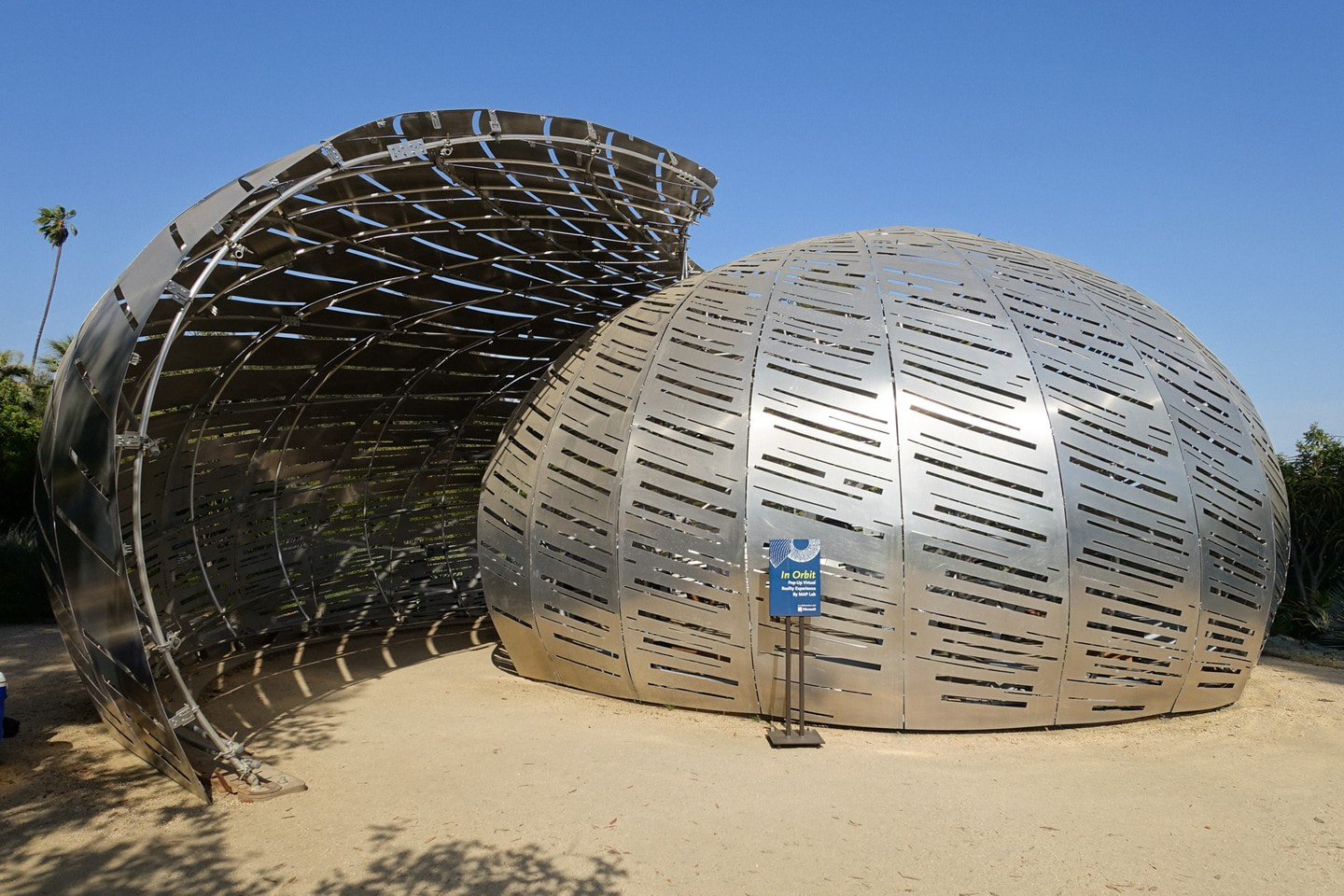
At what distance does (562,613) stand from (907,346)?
5.08 meters

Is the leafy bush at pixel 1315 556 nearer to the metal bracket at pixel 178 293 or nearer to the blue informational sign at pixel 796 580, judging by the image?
the blue informational sign at pixel 796 580

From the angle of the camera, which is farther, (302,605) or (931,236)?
(302,605)

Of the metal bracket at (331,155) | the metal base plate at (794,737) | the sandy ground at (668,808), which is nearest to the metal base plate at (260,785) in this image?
the sandy ground at (668,808)

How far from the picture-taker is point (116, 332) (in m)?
7.75

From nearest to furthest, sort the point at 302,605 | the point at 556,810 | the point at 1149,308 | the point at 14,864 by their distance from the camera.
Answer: the point at 14,864, the point at 556,810, the point at 1149,308, the point at 302,605

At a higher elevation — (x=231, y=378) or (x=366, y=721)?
(x=231, y=378)

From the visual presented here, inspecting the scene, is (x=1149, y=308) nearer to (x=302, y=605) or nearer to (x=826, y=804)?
(x=826, y=804)

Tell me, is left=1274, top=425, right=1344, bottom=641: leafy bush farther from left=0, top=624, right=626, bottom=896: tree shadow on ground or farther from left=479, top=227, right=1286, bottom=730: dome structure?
left=0, top=624, right=626, bottom=896: tree shadow on ground

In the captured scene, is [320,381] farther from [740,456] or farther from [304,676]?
[740,456]

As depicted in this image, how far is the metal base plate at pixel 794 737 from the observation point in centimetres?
887

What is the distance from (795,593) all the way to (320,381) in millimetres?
9455

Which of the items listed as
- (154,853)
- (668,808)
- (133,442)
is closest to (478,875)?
(668,808)

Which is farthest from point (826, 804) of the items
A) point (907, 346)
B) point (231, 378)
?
point (231, 378)

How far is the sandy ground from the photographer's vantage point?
6.29 meters
